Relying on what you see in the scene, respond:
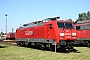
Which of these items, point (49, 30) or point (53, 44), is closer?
point (53, 44)

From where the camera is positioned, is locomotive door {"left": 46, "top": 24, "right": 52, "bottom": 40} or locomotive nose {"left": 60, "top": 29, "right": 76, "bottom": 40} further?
locomotive door {"left": 46, "top": 24, "right": 52, "bottom": 40}

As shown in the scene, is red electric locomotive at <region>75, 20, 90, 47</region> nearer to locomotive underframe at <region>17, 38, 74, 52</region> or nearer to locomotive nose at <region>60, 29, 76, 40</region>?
locomotive underframe at <region>17, 38, 74, 52</region>

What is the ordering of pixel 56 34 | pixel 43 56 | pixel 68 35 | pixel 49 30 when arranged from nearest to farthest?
1. pixel 43 56
2. pixel 56 34
3. pixel 68 35
4. pixel 49 30

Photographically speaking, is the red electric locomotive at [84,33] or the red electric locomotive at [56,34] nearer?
the red electric locomotive at [56,34]

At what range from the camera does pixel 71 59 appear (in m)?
13.2

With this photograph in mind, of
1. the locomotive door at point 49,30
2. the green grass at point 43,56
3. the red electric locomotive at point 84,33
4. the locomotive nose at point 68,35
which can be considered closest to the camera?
the green grass at point 43,56

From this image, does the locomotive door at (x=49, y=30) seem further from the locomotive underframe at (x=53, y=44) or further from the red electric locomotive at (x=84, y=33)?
the red electric locomotive at (x=84, y=33)

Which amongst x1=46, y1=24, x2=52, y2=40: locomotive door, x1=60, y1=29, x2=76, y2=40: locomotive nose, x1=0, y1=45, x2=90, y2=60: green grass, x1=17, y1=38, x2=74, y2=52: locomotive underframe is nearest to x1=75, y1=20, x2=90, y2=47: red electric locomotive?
x1=17, y1=38, x2=74, y2=52: locomotive underframe

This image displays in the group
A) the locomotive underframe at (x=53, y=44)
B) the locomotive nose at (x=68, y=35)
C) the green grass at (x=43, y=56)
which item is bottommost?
the green grass at (x=43, y=56)

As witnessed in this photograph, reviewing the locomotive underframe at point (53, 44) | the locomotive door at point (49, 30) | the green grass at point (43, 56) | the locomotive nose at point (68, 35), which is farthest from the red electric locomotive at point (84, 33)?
the green grass at point (43, 56)

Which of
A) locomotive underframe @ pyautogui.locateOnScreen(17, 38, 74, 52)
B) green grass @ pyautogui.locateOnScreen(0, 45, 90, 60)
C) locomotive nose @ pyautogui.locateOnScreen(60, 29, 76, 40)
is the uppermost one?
locomotive nose @ pyautogui.locateOnScreen(60, 29, 76, 40)

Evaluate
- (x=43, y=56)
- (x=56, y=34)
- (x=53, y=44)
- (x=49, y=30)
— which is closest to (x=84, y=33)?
(x=49, y=30)

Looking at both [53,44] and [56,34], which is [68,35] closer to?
[56,34]

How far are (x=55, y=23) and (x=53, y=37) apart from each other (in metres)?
1.46
